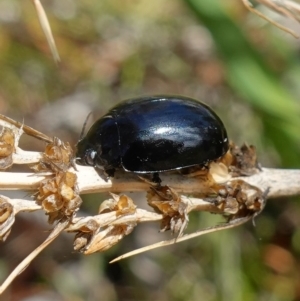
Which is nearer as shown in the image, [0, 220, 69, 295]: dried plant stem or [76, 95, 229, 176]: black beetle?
[0, 220, 69, 295]: dried plant stem

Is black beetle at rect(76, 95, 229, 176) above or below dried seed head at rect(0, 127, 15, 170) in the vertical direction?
below

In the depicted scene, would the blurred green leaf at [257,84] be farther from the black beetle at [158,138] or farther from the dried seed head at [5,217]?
the dried seed head at [5,217]

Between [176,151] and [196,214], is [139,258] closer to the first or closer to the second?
[196,214]

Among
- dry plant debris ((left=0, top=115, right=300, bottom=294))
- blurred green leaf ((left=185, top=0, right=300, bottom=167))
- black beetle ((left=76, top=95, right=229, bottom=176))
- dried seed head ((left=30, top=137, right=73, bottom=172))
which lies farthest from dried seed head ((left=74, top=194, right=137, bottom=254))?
blurred green leaf ((left=185, top=0, right=300, bottom=167))

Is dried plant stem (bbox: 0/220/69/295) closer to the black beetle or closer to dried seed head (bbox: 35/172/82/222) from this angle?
dried seed head (bbox: 35/172/82/222)

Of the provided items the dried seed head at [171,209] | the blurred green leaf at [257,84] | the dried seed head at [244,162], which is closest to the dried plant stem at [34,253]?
the dried seed head at [171,209]

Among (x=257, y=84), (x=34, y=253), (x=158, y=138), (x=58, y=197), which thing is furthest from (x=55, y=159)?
(x=257, y=84)

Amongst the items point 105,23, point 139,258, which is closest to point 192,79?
point 105,23
